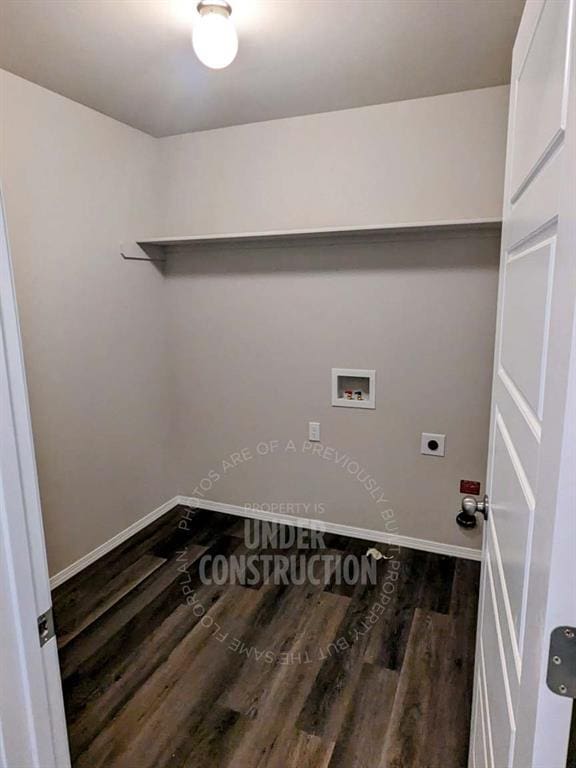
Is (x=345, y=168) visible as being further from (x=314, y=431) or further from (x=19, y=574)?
(x=19, y=574)

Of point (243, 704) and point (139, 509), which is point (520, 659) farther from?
point (139, 509)

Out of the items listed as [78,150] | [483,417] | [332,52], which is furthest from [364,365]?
[78,150]

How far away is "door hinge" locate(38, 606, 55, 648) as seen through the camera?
875 mm

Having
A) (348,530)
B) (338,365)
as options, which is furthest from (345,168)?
(348,530)

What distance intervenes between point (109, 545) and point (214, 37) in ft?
8.38

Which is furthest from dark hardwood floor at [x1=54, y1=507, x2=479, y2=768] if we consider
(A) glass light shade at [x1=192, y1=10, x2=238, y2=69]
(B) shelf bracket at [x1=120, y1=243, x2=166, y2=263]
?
(A) glass light shade at [x1=192, y1=10, x2=238, y2=69]

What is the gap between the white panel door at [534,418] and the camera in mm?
514

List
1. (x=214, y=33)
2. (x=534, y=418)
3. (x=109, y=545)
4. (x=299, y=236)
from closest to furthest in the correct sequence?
(x=534, y=418) < (x=214, y=33) < (x=299, y=236) < (x=109, y=545)

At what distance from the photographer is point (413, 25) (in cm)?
170

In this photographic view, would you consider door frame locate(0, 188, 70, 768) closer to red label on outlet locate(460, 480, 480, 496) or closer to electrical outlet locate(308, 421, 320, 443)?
electrical outlet locate(308, 421, 320, 443)

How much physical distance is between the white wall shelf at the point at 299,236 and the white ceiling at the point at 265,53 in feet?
2.08

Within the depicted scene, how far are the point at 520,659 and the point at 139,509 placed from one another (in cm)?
267

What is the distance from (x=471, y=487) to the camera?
2594mm

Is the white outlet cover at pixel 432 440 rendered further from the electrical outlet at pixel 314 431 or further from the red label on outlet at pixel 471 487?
the electrical outlet at pixel 314 431
